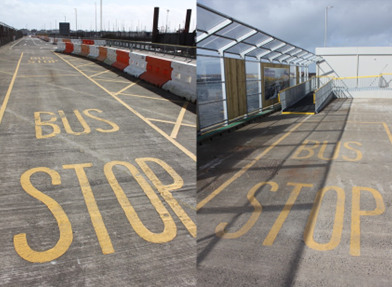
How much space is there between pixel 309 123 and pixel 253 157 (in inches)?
325

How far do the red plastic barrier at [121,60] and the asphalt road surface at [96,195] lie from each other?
984cm

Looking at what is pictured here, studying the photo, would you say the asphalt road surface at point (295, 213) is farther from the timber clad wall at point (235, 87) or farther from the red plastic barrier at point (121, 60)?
the red plastic barrier at point (121, 60)

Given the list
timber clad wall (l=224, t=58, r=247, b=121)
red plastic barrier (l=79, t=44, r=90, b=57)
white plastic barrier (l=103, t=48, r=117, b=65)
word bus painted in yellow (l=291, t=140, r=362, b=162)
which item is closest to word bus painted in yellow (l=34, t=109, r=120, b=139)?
word bus painted in yellow (l=291, t=140, r=362, b=162)

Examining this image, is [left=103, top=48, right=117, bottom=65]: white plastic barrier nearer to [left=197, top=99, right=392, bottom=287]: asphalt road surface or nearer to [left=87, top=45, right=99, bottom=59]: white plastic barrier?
[left=87, top=45, right=99, bottom=59]: white plastic barrier

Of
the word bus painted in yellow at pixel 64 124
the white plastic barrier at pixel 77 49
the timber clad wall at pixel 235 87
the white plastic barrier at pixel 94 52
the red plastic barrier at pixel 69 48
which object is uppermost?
the red plastic barrier at pixel 69 48

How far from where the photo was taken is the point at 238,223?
5.86 meters

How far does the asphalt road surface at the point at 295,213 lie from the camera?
4336 millimetres

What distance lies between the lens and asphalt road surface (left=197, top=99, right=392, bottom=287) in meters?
4.34

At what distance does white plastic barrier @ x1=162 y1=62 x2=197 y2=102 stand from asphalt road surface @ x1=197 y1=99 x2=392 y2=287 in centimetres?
220

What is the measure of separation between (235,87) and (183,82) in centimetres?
299

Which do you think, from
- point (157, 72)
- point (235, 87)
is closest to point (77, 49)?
point (157, 72)

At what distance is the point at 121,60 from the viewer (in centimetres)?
2192

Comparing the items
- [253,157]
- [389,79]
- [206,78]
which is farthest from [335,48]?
[253,157]

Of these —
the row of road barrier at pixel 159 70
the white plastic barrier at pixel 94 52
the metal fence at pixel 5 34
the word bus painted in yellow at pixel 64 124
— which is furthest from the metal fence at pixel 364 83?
the metal fence at pixel 5 34
